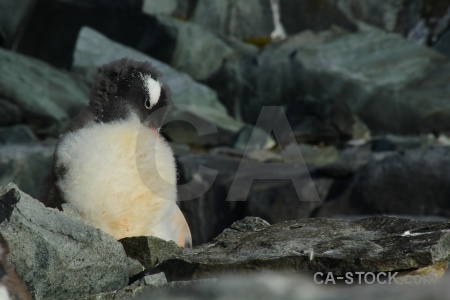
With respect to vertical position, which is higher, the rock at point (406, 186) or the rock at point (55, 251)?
the rock at point (55, 251)

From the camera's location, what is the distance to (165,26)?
23312 mm

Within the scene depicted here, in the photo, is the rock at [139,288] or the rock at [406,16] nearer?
the rock at [139,288]

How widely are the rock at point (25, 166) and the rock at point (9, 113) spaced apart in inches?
98.4

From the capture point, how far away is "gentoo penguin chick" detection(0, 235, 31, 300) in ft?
9.44

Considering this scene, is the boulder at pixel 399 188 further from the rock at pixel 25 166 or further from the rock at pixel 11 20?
the rock at pixel 11 20

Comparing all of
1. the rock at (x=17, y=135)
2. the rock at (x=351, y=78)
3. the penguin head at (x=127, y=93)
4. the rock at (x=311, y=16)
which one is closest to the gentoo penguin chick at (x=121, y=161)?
the penguin head at (x=127, y=93)

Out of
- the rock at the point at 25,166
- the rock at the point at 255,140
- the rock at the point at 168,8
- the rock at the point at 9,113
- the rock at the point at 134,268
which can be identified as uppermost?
the rock at the point at 168,8

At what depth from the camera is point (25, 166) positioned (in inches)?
619

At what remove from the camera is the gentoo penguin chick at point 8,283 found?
2.88 metres

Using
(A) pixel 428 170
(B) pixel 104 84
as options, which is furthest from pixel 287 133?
(B) pixel 104 84

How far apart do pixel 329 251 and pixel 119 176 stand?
1.03m

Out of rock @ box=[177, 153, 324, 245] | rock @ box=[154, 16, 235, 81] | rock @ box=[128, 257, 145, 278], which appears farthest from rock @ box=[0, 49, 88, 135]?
rock @ box=[128, 257, 145, 278]

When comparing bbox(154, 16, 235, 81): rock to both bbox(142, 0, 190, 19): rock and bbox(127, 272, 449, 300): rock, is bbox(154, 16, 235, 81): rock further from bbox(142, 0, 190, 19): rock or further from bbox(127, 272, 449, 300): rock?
bbox(127, 272, 449, 300): rock

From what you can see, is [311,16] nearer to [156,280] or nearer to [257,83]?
[257,83]
